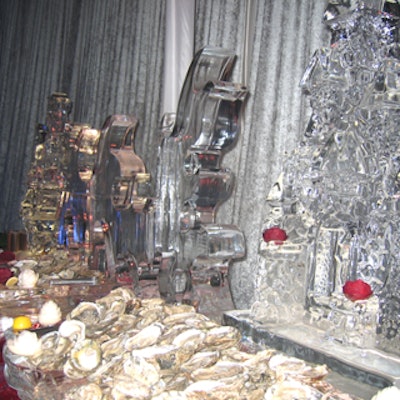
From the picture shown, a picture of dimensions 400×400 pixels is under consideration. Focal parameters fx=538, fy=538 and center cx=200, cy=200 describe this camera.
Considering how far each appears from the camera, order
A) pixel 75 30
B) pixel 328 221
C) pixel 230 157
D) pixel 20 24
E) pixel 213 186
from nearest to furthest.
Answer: pixel 328 221
pixel 213 186
pixel 230 157
pixel 75 30
pixel 20 24

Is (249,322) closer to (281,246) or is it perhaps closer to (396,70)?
(281,246)

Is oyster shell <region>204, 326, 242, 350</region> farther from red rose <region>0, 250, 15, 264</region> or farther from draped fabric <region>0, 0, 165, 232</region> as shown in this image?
draped fabric <region>0, 0, 165, 232</region>

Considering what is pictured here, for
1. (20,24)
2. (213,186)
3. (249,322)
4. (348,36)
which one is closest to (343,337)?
(249,322)

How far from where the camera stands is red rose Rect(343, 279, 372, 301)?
93cm

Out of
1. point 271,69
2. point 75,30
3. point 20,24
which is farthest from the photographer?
point 20,24

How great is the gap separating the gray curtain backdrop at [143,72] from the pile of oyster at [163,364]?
1232 mm

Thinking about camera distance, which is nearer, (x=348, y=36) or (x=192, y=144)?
(x=348, y=36)

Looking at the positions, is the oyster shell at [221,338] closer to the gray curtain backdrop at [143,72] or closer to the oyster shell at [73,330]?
the oyster shell at [73,330]

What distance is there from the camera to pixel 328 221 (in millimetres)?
1068

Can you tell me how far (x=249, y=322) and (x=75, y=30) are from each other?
380 cm

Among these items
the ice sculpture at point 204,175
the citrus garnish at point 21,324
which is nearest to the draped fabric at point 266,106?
the ice sculpture at point 204,175

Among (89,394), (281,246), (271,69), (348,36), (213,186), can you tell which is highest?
(271,69)

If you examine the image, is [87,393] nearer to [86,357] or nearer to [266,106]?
[86,357]

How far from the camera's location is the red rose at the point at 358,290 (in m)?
0.93
